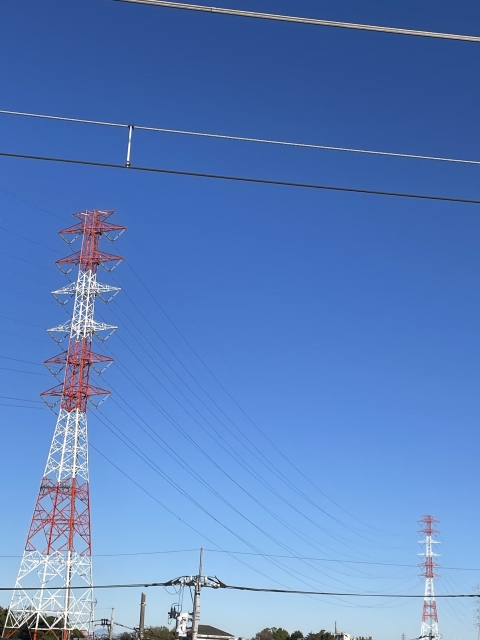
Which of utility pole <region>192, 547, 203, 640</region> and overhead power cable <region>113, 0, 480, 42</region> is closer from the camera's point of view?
overhead power cable <region>113, 0, 480, 42</region>

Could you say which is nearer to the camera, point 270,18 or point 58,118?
point 270,18

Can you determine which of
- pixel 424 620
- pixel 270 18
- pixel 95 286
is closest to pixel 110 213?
pixel 95 286

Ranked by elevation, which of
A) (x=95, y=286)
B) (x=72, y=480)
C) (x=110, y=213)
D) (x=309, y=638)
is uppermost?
(x=110, y=213)

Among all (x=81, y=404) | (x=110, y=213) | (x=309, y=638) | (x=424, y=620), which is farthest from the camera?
(x=309, y=638)

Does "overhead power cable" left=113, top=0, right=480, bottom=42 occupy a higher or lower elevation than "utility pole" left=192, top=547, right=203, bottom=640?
higher

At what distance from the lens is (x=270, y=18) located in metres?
11.0

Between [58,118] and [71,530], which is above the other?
[58,118]

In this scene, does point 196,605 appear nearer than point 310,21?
No

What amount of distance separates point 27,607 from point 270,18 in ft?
132

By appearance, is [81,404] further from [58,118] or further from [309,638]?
[309,638]

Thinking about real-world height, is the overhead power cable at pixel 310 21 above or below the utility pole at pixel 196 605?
above

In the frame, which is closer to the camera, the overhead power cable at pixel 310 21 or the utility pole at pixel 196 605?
the overhead power cable at pixel 310 21

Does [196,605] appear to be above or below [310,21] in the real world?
below

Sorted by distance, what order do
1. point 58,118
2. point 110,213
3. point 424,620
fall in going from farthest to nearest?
point 424,620 → point 110,213 → point 58,118
